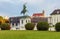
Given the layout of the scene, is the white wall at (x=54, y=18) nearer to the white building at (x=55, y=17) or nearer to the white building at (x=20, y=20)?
the white building at (x=55, y=17)

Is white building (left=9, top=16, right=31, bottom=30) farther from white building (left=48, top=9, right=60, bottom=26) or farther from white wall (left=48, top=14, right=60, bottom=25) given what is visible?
white building (left=48, top=9, right=60, bottom=26)

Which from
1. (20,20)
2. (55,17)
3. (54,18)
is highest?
(55,17)

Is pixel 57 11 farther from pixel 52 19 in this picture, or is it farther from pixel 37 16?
pixel 37 16

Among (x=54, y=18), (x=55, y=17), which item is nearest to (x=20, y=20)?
(x=54, y=18)

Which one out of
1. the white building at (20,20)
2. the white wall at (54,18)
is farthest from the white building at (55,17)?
the white building at (20,20)

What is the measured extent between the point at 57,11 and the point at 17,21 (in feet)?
63.1

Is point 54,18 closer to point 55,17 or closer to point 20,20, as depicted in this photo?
point 55,17

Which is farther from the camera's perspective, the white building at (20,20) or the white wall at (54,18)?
the white building at (20,20)

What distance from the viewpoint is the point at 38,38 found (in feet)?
82.8

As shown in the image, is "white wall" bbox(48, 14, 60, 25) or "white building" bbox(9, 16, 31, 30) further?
"white building" bbox(9, 16, 31, 30)

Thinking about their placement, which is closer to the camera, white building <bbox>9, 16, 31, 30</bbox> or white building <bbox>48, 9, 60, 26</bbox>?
white building <bbox>48, 9, 60, 26</bbox>

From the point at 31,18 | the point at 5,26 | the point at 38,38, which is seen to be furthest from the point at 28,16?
the point at 38,38

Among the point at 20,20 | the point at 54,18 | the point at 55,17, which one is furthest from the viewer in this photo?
the point at 20,20

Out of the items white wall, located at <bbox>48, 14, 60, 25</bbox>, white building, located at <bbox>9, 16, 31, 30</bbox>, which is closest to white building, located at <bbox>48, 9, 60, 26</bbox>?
white wall, located at <bbox>48, 14, 60, 25</bbox>
